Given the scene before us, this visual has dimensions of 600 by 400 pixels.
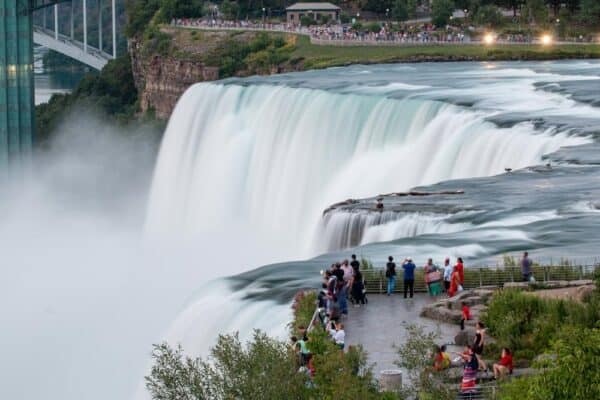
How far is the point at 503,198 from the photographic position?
38469 mm

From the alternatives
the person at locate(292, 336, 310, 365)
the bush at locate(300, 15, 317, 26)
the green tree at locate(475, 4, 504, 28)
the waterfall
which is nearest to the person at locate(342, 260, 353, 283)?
the person at locate(292, 336, 310, 365)

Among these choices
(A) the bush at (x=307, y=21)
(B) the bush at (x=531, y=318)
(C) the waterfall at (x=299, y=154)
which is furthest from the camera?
(A) the bush at (x=307, y=21)

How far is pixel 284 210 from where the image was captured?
53156 mm

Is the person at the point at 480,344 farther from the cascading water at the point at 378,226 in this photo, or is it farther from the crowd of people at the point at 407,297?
the cascading water at the point at 378,226

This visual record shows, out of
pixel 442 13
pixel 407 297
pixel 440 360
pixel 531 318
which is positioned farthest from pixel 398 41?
pixel 440 360

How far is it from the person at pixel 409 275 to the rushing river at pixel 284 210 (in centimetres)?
176

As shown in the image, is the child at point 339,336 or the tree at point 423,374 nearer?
the tree at point 423,374

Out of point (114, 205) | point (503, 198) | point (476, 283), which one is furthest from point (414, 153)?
point (114, 205)

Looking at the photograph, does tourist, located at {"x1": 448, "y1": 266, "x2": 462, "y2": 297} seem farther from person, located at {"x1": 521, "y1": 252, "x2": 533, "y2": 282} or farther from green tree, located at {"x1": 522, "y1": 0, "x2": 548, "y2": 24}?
green tree, located at {"x1": 522, "y1": 0, "x2": 548, "y2": 24}

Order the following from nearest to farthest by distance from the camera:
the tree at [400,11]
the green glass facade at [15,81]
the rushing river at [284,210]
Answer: the rushing river at [284,210], the green glass facade at [15,81], the tree at [400,11]

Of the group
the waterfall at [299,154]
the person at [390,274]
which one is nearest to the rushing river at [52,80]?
the waterfall at [299,154]

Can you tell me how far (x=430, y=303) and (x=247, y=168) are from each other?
29.0 metres

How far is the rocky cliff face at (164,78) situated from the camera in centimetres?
9625

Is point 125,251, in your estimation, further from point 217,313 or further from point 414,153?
point 217,313
